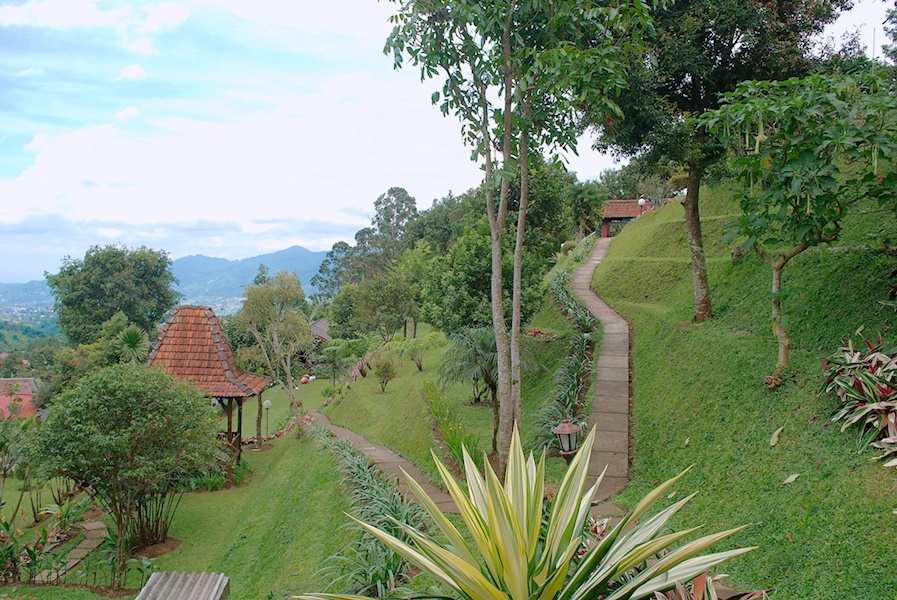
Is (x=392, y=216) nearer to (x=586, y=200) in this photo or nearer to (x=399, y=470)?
(x=586, y=200)

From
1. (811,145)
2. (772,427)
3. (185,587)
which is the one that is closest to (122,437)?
(185,587)

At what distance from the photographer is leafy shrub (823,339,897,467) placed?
4.28 metres

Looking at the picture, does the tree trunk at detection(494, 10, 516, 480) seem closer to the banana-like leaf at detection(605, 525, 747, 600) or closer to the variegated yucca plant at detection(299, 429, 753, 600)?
the variegated yucca plant at detection(299, 429, 753, 600)

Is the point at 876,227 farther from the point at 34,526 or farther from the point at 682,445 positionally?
the point at 34,526

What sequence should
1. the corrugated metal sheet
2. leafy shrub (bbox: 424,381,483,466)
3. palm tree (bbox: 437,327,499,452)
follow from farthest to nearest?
1. palm tree (bbox: 437,327,499,452)
2. leafy shrub (bbox: 424,381,483,466)
3. the corrugated metal sheet

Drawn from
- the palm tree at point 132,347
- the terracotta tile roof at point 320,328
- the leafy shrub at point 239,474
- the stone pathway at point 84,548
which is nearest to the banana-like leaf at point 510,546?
the stone pathway at point 84,548

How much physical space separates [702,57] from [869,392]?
5814mm

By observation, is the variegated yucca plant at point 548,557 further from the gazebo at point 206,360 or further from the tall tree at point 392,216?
the tall tree at point 392,216

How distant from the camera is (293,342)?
16.2 m

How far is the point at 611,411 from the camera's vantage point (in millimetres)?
8594

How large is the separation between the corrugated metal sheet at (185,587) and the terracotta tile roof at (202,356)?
6609mm

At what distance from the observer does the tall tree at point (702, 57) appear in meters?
8.12

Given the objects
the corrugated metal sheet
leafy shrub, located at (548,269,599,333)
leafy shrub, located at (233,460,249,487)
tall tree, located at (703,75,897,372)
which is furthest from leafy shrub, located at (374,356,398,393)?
tall tree, located at (703,75,897,372)

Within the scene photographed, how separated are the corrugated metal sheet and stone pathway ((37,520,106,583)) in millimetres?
3038
